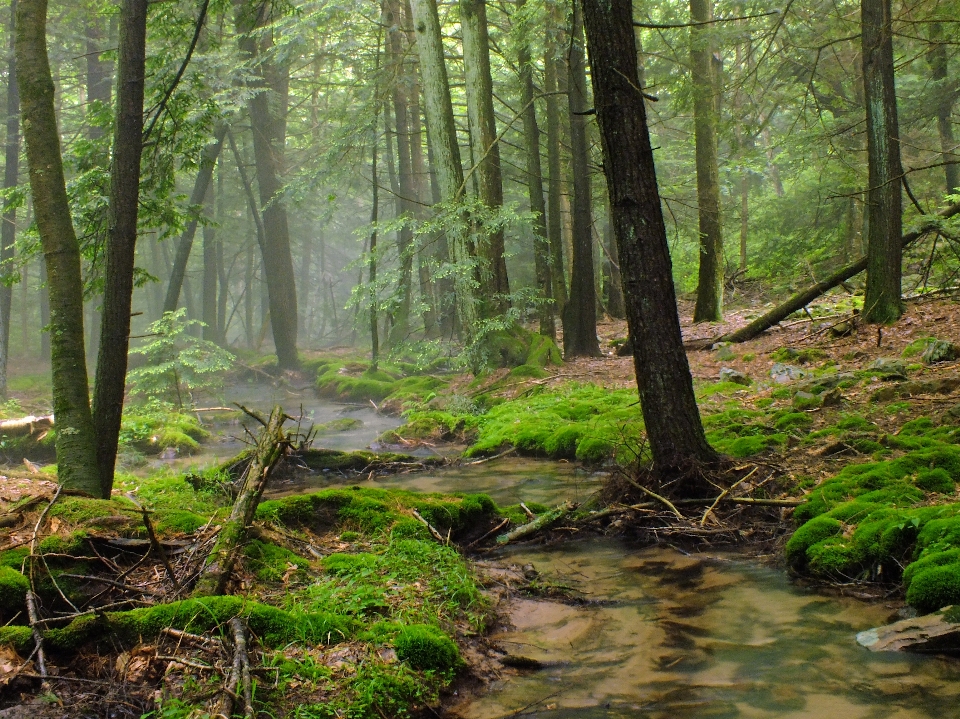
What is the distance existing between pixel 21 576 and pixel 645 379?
15.4 ft

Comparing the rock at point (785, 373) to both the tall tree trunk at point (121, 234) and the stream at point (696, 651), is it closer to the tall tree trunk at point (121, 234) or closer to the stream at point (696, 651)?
the stream at point (696, 651)

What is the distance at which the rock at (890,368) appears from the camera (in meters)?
7.68

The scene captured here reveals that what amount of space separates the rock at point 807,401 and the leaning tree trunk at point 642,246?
2168 millimetres

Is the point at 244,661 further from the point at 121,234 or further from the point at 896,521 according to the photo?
the point at 121,234

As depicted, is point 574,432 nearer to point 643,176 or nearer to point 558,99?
point 643,176

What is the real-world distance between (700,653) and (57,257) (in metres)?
5.37

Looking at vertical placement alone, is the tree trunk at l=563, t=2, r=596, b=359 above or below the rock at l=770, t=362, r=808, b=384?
above

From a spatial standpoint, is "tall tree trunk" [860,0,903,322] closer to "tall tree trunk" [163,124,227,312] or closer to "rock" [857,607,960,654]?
"rock" [857,607,960,654]

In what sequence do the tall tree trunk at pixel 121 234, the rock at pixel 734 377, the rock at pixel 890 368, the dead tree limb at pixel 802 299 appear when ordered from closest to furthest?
the tall tree trunk at pixel 121 234
the rock at pixel 890 368
the rock at pixel 734 377
the dead tree limb at pixel 802 299

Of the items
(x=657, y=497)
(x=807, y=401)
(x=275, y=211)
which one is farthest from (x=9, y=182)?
(x=807, y=401)

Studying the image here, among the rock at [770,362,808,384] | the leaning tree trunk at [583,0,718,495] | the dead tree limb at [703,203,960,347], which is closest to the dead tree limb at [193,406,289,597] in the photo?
the leaning tree trunk at [583,0,718,495]

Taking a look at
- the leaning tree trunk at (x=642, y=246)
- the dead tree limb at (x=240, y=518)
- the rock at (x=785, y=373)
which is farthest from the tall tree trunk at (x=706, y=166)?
the dead tree limb at (x=240, y=518)

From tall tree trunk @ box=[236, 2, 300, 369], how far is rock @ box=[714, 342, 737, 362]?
15677 mm

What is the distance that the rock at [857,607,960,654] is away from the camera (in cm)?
328
